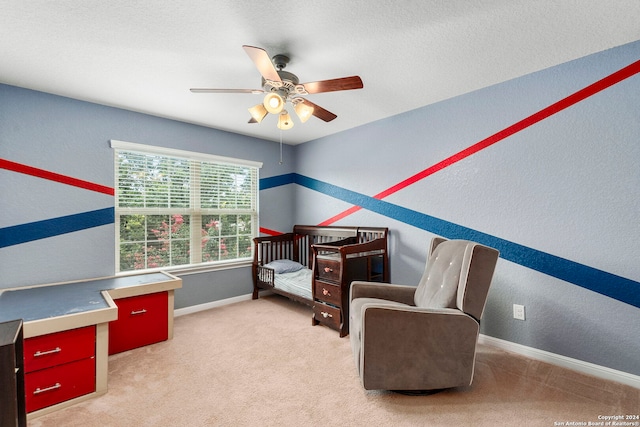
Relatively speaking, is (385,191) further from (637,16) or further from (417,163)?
(637,16)

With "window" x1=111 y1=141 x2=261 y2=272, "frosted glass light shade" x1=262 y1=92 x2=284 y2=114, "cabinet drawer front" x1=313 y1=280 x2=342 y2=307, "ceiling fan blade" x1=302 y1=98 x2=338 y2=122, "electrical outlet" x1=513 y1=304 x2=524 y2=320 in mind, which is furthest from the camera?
"window" x1=111 y1=141 x2=261 y2=272

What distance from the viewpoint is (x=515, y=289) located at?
2.42 m

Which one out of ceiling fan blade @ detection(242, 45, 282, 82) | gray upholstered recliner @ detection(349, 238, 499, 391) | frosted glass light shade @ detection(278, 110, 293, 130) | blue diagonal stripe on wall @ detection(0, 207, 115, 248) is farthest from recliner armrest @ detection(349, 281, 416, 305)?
blue diagonal stripe on wall @ detection(0, 207, 115, 248)

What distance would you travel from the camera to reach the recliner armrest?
2.42 m

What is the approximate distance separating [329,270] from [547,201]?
192 cm

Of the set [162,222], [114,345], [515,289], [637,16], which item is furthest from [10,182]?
[637,16]

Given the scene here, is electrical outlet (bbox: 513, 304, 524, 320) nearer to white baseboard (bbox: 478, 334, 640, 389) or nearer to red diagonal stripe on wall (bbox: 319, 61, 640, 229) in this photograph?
white baseboard (bbox: 478, 334, 640, 389)

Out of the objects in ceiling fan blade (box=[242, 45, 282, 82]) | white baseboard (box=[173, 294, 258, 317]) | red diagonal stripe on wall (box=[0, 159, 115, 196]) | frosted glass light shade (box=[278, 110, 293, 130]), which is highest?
ceiling fan blade (box=[242, 45, 282, 82])

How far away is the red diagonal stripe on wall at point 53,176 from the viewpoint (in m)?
2.46

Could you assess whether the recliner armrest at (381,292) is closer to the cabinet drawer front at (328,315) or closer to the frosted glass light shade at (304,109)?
the cabinet drawer front at (328,315)

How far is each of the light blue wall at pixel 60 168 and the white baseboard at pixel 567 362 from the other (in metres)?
3.29

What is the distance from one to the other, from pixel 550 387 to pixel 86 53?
388 centimetres

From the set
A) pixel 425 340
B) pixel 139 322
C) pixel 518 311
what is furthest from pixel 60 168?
pixel 518 311

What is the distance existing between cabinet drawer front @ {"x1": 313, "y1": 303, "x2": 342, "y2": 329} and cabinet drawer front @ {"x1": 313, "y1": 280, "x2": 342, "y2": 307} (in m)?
0.07
